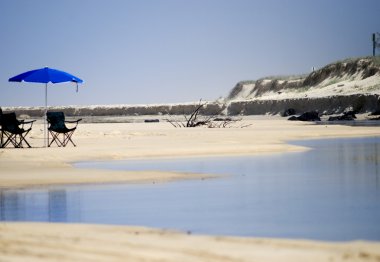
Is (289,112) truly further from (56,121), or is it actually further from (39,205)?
(39,205)

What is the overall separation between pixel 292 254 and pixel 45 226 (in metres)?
2.36

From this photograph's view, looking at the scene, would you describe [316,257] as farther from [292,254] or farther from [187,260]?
[187,260]

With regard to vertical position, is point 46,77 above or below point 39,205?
above

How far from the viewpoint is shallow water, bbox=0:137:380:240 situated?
676 cm

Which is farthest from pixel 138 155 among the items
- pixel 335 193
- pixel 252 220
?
pixel 252 220

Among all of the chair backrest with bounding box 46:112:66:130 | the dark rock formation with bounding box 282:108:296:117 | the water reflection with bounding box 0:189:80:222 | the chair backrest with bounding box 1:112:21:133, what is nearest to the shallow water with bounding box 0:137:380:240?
the water reflection with bounding box 0:189:80:222

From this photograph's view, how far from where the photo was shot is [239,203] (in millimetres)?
8484

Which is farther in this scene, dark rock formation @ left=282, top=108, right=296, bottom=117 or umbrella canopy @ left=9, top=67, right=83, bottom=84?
dark rock formation @ left=282, top=108, right=296, bottom=117

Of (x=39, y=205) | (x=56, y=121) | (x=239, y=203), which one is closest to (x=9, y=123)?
(x=56, y=121)

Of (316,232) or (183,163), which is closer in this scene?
(316,232)

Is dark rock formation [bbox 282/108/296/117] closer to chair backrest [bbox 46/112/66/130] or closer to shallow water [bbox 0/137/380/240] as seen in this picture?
chair backrest [bbox 46/112/66/130]

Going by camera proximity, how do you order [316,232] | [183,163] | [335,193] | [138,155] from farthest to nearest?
1. [138,155]
2. [183,163]
3. [335,193]
4. [316,232]

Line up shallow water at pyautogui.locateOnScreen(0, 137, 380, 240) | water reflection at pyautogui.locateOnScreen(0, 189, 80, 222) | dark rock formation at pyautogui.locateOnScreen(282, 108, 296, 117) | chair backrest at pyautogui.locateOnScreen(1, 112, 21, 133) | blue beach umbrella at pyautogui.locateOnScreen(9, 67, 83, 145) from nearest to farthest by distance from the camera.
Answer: shallow water at pyautogui.locateOnScreen(0, 137, 380, 240), water reflection at pyautogui.locateOnScreen(0, 189, 80, 222), chair backrest at pyautogui.locateOnScreen(1, 112, 21, 133), blue beach umbrella at pyautogui.locateOnScreen(9, 67, 83, 145), dark rock formation at pyautogui.locateOnScreen(282, 108, 296, 117)

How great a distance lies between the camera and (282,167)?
1344 cm
